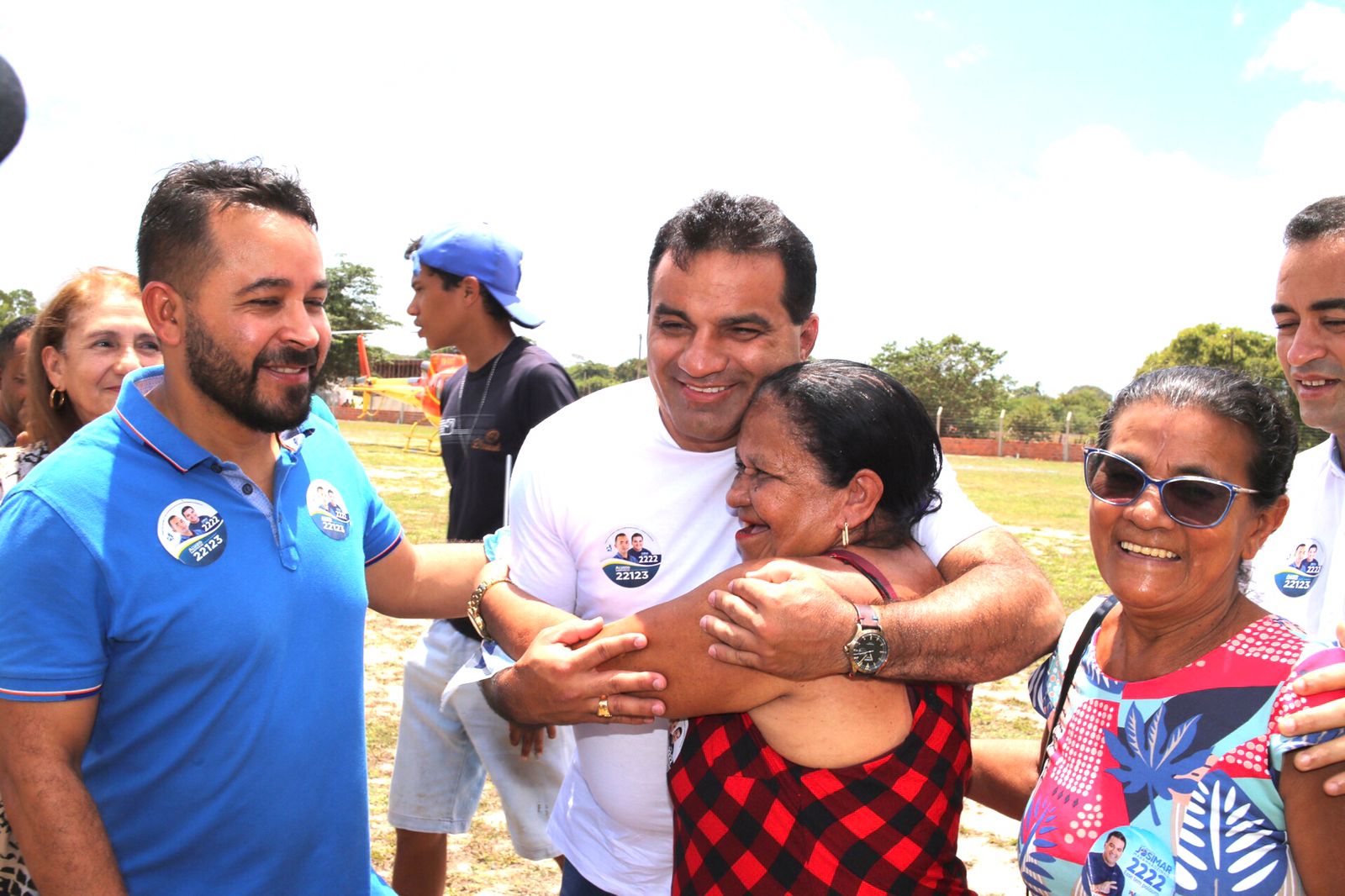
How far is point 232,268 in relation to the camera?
7.16 ft

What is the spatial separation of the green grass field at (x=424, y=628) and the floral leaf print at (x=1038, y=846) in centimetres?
284

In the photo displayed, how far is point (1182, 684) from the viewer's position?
195cm

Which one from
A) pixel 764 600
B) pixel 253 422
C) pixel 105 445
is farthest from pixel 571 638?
pixel 105 445

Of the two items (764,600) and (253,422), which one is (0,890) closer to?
(253,422)

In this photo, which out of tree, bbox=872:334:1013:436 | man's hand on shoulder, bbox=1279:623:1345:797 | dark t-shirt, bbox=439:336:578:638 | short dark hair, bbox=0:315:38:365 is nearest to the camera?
man's hand on shoulder, bbox=1279:623:1345:797

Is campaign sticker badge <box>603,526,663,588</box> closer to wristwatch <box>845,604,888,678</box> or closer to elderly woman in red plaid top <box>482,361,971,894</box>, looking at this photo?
elderly woman in red plaid top <box>482,361,971,894</box>

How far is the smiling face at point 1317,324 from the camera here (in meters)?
3.02

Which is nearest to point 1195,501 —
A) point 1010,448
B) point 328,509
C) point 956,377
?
point 328,509

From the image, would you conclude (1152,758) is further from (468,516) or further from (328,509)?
(468,516)

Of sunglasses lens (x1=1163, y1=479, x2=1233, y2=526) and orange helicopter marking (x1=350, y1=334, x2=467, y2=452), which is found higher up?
sunglasses lens (x1=1163, y1=479, x2=1233, y2=526)

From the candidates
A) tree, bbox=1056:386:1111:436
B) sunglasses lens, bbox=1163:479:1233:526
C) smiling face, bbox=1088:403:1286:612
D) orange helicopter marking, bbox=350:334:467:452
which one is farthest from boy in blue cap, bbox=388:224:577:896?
tree, bbox=1056:386:1111:436

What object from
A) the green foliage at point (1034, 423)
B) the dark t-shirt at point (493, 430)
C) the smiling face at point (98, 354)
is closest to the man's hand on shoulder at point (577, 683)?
the smiling face at point (98, 354)

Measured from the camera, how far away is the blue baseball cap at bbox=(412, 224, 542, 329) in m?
4.88

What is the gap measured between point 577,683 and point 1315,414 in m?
2.66
